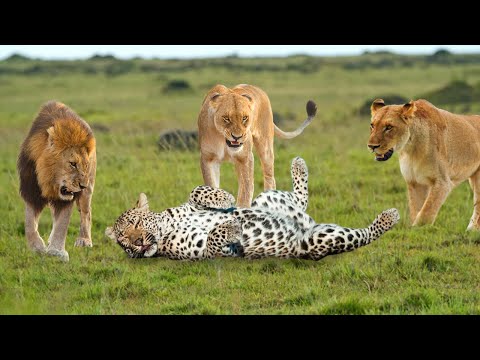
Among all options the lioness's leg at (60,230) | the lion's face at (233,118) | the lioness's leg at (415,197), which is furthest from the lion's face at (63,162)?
the lioness's leg at (415,197)

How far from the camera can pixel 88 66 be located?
23484mm

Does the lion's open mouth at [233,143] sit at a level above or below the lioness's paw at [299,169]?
above

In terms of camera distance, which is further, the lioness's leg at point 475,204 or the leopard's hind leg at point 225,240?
the lioness's leg at point 475,204

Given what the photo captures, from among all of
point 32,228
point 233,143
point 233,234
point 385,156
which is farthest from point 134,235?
point 385,156

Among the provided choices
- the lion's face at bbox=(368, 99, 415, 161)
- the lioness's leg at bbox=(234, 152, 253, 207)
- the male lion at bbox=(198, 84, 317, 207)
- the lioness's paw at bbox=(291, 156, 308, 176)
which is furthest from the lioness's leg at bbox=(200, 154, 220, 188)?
the lion's face at bbox=(368, 99, 415, 161)

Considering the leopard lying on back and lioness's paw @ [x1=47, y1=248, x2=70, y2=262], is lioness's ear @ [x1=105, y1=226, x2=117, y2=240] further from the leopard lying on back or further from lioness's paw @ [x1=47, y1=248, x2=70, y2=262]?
lioness's paw @ [x1=47, y1=248, x2=70, y2=262]

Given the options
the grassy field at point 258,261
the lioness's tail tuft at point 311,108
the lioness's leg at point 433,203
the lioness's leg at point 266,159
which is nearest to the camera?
the grassy field at point 258,261

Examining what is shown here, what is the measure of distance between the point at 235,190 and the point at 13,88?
12751mm

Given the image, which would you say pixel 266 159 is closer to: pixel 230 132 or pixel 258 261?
pixel 230 132

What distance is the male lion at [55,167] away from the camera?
580 centimetres

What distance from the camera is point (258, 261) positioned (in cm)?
579

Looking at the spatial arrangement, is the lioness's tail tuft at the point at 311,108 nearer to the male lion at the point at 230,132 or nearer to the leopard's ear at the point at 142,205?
the male lion at the point at 230,132

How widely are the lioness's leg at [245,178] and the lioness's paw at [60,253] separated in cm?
149

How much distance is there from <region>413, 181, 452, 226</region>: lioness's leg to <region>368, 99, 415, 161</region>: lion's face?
432 mm
